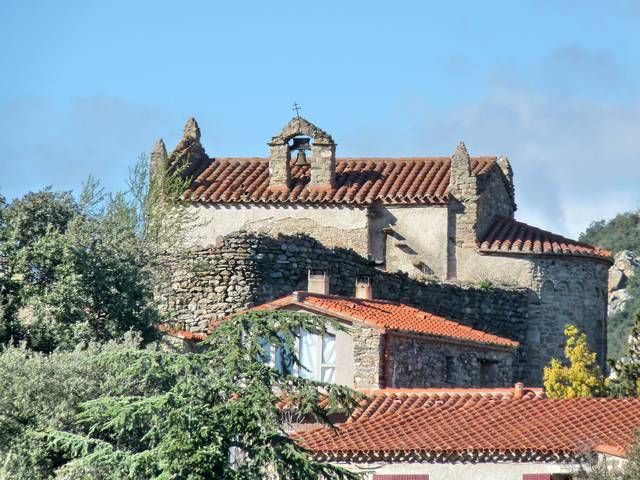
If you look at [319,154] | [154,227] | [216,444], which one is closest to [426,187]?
[319,154]

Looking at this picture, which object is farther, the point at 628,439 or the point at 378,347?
the point at 378,347

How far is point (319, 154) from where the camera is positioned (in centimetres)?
5091

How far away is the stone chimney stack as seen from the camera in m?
50.2

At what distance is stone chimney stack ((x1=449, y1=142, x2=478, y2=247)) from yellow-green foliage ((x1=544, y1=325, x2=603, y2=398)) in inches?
159

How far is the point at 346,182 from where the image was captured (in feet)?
168

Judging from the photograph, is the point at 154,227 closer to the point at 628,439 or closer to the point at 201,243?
the point at 201,243

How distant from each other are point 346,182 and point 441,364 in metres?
10.2

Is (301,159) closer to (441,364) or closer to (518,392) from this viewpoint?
(441,364)

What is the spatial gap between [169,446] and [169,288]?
18.2 meters

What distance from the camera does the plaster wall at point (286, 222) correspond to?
50.2m

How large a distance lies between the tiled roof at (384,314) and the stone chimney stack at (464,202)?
5859 millimetres

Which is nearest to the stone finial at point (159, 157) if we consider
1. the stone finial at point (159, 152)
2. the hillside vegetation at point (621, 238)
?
the stone finial at point (159, 152)

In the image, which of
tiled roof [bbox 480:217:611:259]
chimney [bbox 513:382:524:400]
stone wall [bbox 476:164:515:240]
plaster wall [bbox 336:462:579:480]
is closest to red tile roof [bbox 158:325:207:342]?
chimney [bbox 513:382:524:400]

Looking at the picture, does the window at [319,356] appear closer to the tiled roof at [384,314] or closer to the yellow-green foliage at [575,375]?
the tiled roof at [384,314]
